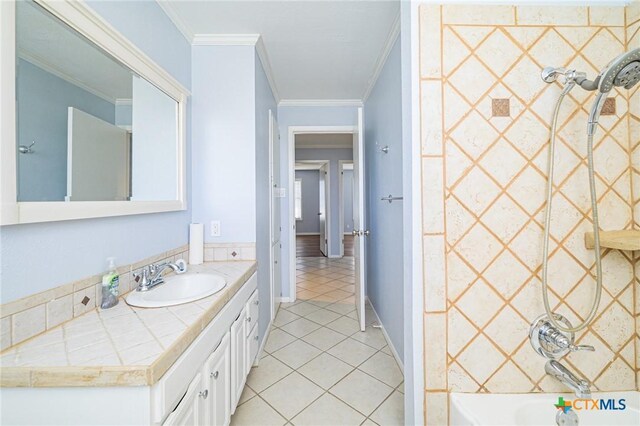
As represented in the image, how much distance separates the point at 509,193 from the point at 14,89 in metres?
1.72

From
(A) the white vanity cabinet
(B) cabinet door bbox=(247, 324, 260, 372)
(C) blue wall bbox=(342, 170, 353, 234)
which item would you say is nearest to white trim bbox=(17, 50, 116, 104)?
(A) the white vanity cabinet

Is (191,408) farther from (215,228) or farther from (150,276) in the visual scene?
(215,228)

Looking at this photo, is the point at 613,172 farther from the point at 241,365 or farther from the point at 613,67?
the point at 241,365

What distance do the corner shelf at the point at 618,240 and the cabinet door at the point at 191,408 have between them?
158cm

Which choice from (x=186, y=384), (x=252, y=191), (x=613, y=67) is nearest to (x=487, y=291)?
(x=613, y=67)

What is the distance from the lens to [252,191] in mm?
1885

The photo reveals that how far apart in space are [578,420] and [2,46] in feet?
7.30

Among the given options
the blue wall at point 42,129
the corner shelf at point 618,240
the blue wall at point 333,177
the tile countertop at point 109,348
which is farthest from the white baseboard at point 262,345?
the blue wall at point 333,177

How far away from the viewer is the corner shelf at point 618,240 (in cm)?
90

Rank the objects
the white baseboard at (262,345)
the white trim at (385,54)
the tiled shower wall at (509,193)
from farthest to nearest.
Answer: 1. the white baseboard at (262,345)
2. the white trim at (385,54)
3. the tiled shower wall at (509,193)

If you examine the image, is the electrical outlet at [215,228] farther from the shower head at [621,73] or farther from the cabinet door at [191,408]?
the shower head at [621,73]

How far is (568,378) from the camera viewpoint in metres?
0.93

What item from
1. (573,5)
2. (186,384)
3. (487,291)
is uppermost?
(573,5)

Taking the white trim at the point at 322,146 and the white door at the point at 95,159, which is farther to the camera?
the white trim at the point at 322,146
